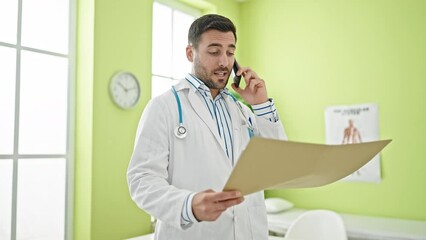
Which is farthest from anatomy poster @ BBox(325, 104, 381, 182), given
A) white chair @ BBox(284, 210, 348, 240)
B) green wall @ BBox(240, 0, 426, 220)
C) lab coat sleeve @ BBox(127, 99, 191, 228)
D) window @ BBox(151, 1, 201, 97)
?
lab coat sleeve @ BBox(127, 99, 191, 228)

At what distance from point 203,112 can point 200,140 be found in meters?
0.09

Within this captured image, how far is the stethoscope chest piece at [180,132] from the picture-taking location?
112cm

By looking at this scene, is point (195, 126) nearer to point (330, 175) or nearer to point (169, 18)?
point (330, 175)

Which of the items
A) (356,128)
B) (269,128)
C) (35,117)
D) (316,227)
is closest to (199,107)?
(269,128)

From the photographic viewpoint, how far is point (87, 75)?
9.16 ft

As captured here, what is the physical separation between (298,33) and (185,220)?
3.19 m

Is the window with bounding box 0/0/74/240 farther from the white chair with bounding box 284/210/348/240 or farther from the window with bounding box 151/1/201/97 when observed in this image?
the white chair with bounding box 284/210/348/240

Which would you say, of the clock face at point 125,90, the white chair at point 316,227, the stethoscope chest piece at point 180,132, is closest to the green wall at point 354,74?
the white chair at point 316,227

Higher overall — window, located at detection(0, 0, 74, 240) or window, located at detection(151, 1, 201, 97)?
window, located at detection(151, 1, 201, 97)

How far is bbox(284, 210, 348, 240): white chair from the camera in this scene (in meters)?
2.28

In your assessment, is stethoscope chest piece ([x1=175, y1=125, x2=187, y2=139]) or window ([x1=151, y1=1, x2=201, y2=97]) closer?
stethoscope chest piece ([x1=175, y1=125, x2=187, y2=139])

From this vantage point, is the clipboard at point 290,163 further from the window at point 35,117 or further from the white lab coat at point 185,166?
the window at point 35,117

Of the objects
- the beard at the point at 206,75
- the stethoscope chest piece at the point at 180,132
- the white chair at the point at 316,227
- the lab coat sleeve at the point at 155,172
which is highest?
the beard at the point at 206,75

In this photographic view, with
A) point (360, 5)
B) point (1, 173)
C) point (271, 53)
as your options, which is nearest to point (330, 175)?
point (1, 173)
